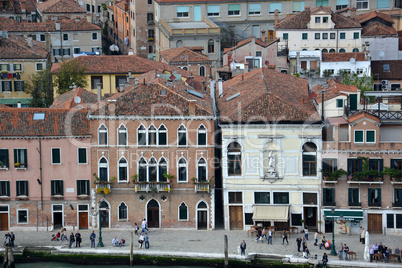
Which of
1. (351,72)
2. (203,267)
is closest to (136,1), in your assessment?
(351,72)

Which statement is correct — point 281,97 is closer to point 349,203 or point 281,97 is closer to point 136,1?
point 349,203

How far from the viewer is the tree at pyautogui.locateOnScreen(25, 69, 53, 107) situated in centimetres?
9200

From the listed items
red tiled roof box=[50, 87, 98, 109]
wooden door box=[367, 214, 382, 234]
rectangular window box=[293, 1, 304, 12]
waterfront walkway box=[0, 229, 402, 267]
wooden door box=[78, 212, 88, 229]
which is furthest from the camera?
rectangular window box=[293, 1, 304, 12]

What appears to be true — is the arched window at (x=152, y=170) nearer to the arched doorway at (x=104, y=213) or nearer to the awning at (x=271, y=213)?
the arched doorway at (x=104, y=213)

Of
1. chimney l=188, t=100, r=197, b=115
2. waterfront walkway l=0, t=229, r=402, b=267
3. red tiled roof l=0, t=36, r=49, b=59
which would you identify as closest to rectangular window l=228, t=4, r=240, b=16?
red tiled roof l=0, t=36, r=49, b=59

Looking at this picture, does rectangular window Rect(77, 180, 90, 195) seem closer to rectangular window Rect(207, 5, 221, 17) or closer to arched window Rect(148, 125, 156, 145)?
arched window Rect(148, 125, 156, 145)

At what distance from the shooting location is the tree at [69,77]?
89.4 m

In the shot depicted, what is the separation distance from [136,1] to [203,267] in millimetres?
57311

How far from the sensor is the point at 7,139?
69.0 meters

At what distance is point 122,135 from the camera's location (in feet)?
226

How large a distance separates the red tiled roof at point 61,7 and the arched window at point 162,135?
5942 cm

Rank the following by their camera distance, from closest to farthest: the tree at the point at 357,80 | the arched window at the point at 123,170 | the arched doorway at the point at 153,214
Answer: the arched window at the point at 123,170, the arched doorway at the point at 153,214, the tree at the point at 357,80

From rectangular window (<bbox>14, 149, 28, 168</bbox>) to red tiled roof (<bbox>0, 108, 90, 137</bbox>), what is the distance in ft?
3.70

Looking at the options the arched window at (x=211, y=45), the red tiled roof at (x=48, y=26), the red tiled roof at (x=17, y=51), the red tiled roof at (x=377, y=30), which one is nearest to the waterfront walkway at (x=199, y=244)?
the red tiled roof at (x=17, y=51)
